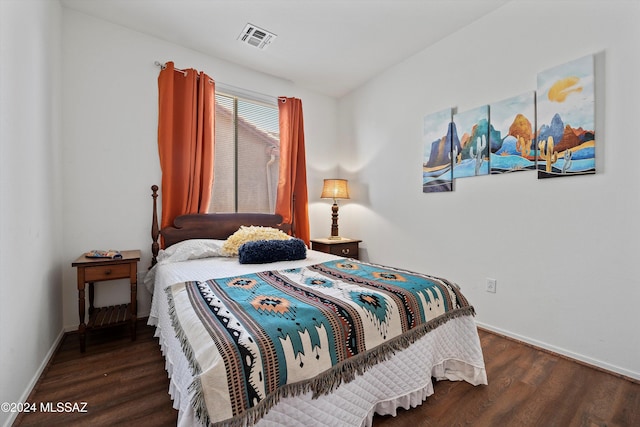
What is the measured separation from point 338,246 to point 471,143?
1.77 m

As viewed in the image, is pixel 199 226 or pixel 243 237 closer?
pixel 243 237

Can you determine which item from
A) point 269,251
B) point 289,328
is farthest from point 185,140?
point 289,328

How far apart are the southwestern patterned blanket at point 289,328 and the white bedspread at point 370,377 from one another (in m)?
0.06

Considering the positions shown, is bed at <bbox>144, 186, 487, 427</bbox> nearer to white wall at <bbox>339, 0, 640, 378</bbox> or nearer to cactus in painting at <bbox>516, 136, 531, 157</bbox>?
white wall at <bbox>339, 0, 640, 378</bbox>

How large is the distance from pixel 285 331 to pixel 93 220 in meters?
2.30

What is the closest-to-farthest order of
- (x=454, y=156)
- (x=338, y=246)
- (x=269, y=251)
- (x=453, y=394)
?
(x=453, y=394), (x=269, y=251), (x=454, y=156), (x=338, y=246)

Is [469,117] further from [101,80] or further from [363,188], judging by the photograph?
[101,80]

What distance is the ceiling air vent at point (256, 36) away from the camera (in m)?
2.57

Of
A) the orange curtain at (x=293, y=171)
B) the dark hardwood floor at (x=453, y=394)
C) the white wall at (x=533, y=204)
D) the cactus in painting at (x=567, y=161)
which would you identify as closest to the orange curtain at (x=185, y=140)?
the orange curtain at (x=293, y=171)

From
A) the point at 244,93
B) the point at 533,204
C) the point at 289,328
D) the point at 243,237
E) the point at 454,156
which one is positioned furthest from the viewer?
the point at 244,93

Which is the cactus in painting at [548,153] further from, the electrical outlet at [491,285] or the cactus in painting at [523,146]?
the electrical outlet at [491,285]

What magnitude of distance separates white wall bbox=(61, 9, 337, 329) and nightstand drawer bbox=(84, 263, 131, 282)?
49 centimetres

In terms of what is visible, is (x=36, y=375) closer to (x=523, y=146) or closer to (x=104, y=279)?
(x=104, y=279)

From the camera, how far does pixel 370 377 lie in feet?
4.18
